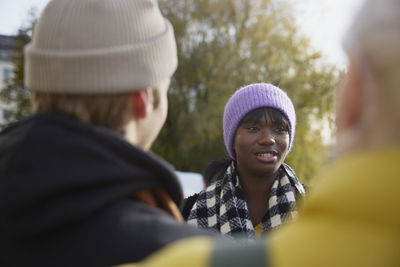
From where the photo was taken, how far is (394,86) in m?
0.74

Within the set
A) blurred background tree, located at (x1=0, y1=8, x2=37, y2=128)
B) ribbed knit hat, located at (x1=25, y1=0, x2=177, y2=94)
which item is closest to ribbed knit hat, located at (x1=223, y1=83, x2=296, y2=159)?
ribbed knit hat, located at (x1=25, y1=0, x2=177, y2=94)

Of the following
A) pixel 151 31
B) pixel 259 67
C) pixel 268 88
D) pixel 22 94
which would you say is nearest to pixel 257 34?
pixel 259 67

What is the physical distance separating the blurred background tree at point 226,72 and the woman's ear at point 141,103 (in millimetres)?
14481

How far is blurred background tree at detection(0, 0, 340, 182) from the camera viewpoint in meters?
16.2

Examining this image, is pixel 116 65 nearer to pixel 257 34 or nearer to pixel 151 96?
pixel 151 96

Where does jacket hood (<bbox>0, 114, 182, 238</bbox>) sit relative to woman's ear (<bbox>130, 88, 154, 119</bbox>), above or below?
below

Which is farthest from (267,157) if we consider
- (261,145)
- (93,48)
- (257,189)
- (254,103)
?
(93,48)

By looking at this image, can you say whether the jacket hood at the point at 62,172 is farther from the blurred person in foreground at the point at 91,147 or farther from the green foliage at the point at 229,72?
the green foliage at the point at 229,72

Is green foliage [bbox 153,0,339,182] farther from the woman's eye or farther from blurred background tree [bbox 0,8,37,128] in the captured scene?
the woman's eye

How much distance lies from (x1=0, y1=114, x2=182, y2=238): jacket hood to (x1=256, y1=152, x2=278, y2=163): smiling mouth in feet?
6.64

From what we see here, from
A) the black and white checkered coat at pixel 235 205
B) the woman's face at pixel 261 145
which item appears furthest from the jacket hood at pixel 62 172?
the woman's face at pixel 261 145

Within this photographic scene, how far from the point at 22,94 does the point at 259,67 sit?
9430 millimetres

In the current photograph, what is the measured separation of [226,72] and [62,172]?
1568 cm

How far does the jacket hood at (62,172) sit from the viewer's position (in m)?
1.06
